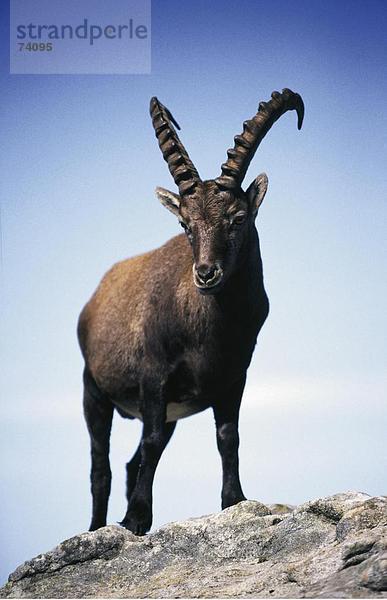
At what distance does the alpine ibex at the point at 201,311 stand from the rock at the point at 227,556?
2.02 feet

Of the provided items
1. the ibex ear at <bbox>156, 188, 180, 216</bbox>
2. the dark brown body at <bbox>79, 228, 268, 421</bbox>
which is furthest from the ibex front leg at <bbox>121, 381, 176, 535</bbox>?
the ibex ear at <bbox>156, 188, 180, 216</bbox>

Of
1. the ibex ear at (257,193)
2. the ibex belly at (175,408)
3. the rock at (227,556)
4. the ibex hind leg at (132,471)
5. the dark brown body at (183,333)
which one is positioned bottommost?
the rock at (227,556)

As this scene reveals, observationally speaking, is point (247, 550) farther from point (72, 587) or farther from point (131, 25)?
point (131, 25)

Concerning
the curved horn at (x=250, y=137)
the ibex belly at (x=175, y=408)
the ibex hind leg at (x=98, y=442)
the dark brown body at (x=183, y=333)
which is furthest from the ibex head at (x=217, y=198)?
the ibex hind leg at (x=98, y=442)

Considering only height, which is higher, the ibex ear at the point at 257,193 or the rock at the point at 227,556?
the ibex ear at the point at 257,193

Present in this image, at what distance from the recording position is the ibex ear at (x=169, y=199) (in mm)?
10016

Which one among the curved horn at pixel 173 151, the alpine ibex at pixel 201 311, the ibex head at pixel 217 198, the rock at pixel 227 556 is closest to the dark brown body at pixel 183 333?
the alpine ibex at pixel 201 311

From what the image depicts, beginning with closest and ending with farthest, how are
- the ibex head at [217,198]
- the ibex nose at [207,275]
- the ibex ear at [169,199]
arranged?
1. the ibex nose at [207,275]
2. the ibex head at [217,198]
3. the ibex ear at [169,199]

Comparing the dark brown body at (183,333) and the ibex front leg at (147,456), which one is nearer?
the ibex front leg at (147,456)

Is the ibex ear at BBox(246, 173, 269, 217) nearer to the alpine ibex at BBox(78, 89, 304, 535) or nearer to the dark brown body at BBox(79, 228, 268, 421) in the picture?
the alpine ibex at BBox(78, 89, 304, 535)

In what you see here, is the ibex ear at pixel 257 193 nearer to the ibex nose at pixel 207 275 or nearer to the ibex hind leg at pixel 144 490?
the ibex nose at pixel 207 275

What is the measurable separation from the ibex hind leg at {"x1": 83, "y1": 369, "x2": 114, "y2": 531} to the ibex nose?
2.71 m

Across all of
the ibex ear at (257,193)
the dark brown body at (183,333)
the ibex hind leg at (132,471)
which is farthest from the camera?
the ibex hind leg at (132,471)

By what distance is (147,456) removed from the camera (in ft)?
31.7
